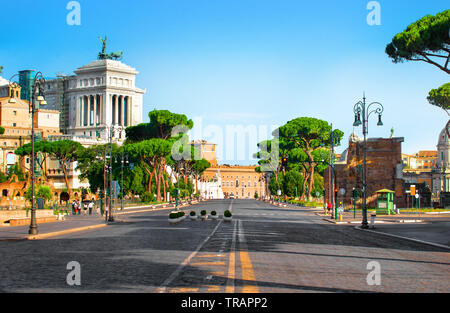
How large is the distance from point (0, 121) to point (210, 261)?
134m

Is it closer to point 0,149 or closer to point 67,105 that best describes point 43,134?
point 0,149

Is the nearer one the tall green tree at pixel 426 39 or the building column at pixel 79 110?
the tall green tree at pixel 426 39

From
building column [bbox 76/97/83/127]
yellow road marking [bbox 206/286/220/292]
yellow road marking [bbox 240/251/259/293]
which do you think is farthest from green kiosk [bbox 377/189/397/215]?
building column [bbox 76/97/83/127]

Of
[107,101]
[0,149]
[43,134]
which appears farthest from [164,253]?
[107,101]

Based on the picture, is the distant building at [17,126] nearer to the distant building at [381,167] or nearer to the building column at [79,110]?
the building column at [79,110]

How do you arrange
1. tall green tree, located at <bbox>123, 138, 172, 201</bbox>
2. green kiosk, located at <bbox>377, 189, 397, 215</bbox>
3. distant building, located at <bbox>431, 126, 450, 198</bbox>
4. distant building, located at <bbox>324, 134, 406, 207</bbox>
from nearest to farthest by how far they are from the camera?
green kiosk, located at <bbox>377, 189, 397, 215</bbox>, distant building, located at <bbox>324, 134, 406, 207</bbox>, tall green tree, located at <bbox>123, 138, 172, 201</bbox>, distant building, located at <bbox>431, 126, 450, 198</bbox>

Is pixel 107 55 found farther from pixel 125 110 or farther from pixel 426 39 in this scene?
pixel 426 39

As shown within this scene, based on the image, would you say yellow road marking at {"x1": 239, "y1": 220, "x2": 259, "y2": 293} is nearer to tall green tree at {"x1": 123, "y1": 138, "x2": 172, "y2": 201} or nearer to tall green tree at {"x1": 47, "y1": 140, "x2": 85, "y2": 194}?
tall green tree at {"x1": 123, "y1": 138, "x2": 172, "y2": 201}

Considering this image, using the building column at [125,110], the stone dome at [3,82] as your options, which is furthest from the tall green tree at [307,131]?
the stone dome at [3,82]

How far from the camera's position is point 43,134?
14188 centimetres

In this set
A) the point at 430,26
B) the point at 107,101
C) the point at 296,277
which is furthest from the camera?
the point at 107,101

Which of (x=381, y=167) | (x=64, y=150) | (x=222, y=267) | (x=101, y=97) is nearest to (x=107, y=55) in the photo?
(x=101, y=97)

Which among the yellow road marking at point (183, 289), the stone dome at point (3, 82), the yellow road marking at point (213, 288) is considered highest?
the stone dome at point (3, 82)

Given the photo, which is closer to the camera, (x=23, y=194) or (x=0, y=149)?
(x=23, y=194)
